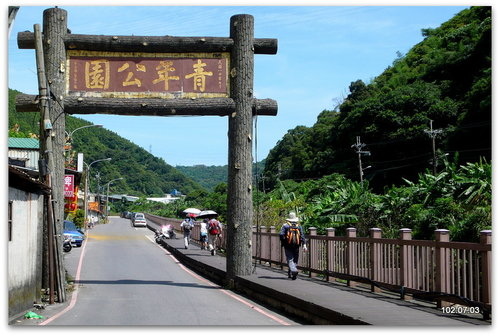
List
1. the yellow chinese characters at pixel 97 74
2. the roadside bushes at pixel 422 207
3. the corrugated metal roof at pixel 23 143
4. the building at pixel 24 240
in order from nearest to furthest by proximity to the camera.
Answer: the building at pixel 24 240 < the yellow chinese characters at pixel 97 74 < the roadside bushes at pixel 422 207 < the corrugated metal roof at pixel 23 143

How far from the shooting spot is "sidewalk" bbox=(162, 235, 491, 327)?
9.65 meters

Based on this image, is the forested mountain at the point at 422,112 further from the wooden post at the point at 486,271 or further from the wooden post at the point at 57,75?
the wooden post at the point at 486,271

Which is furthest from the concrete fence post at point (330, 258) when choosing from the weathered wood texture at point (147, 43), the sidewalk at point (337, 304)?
the weathered wood texture at point (147, 43)

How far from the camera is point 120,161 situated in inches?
4510


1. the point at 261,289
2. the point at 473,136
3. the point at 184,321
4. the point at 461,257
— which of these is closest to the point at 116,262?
the point at 261,289

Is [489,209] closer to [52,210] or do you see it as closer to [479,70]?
[52,210]

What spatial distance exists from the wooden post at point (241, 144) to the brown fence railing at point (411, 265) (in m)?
1.92

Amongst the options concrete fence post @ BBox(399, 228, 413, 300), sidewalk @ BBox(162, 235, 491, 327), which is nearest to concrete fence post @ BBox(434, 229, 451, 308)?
sidewalk @ BBox(162, 235, 491, 327)

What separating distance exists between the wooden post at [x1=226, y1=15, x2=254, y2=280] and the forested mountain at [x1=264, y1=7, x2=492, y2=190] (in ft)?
107

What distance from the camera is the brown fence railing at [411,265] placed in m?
10.2

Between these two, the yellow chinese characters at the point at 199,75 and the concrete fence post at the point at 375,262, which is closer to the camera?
the concrete fence post at the point at 375,262

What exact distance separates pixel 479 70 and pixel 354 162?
18206mm

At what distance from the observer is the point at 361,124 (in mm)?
67438

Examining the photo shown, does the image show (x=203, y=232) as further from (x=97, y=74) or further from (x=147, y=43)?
(x=147, y=43)
